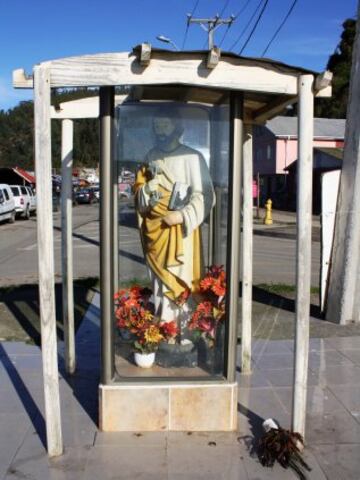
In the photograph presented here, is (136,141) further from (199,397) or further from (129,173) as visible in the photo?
(199,397)

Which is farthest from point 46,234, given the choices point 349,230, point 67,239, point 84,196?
point 84,196

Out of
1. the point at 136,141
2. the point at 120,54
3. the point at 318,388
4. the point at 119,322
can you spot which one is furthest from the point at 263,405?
the point at 120,54

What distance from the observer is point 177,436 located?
3.86m

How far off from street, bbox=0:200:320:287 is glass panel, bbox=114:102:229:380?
0.05ft

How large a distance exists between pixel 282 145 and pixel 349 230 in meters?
36.0

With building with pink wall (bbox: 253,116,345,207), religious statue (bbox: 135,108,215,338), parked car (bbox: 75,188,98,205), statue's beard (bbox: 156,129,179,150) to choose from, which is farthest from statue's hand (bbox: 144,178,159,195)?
parked car (bbox: 75,188,98,205)

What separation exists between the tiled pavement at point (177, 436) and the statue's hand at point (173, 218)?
4.91 feet

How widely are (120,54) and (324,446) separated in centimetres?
290

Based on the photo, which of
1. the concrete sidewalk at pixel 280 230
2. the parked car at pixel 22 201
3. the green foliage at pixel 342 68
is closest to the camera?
the concrete sidewalk at pixel 280 230

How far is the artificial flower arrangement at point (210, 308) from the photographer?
4.06m

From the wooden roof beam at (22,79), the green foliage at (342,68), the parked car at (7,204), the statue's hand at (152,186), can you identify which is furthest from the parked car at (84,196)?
the wooden roof beam at (22,79)

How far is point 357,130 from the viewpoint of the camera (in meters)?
6.75

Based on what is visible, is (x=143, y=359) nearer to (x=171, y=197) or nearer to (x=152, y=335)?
(x=152, y=335)

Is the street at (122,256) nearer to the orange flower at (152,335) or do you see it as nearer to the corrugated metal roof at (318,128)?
the orange flower at (152,335)
